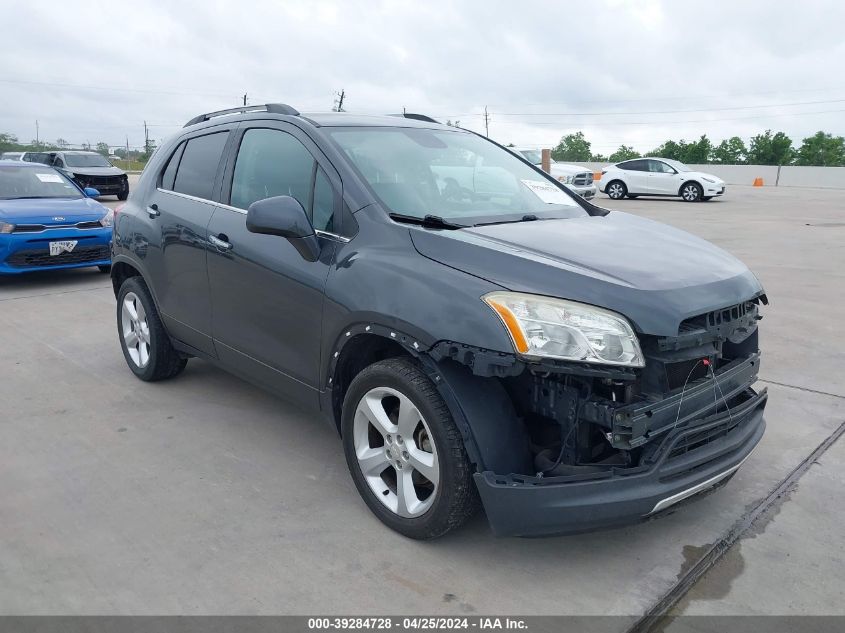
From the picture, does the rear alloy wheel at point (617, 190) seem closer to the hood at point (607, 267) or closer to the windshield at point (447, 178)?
the windshield at point (447, 178)

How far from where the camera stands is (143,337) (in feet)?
16.4

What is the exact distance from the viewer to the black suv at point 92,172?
2014 centimetres

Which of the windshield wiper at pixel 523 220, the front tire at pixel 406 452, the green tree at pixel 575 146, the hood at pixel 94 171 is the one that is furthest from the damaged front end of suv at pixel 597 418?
the green tree at pixel 575 146

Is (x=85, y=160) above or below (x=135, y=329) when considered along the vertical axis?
above

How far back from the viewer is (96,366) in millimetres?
5426

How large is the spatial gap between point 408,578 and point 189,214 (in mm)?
2576

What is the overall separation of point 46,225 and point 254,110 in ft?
17.8

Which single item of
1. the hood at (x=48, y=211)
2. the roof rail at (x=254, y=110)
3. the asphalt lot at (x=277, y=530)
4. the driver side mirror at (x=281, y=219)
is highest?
the roof rail at (x=254, y=110)

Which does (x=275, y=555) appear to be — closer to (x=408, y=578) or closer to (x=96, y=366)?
(x=408, y=578)

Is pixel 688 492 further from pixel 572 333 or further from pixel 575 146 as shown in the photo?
pixel 575 146

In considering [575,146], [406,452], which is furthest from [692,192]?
[575,146]

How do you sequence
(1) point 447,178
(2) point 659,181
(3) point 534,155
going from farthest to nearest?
1. (2) point 659,181
2. (3) point 534,155
3. (1) point 447,178

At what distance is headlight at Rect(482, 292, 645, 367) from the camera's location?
2525mm

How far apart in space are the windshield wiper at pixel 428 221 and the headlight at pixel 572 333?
2.16ft
